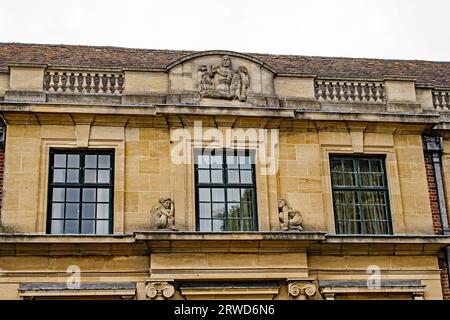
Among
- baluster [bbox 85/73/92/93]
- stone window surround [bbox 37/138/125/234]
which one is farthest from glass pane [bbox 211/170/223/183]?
baluster [bbox 85/73/92/93]

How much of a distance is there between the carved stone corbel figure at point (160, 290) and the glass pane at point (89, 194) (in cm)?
216

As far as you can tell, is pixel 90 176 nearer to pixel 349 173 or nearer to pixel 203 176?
pixel 203 176

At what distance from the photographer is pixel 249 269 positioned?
14.1 meters

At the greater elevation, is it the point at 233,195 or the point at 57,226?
the point at 233,195

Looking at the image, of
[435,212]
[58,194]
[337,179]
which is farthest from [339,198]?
[58,194]

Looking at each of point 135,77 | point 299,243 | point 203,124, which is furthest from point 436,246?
point 135,77

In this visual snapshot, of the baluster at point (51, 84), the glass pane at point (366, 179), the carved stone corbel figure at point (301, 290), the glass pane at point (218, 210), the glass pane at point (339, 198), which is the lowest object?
the carved stone corbel figure at point (301, 290)

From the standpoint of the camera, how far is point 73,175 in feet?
48.4

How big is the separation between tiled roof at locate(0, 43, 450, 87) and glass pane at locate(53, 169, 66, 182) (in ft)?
13.0

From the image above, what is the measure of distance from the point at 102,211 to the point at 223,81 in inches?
147

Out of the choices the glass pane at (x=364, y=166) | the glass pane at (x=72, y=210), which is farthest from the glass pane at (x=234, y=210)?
the glass pane at (x=72, y=210)

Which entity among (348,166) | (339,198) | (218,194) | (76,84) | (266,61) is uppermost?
(266,61)

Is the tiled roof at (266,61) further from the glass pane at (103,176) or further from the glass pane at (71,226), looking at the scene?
the glass pane at (71,226)

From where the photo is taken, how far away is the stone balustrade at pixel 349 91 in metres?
16.1
